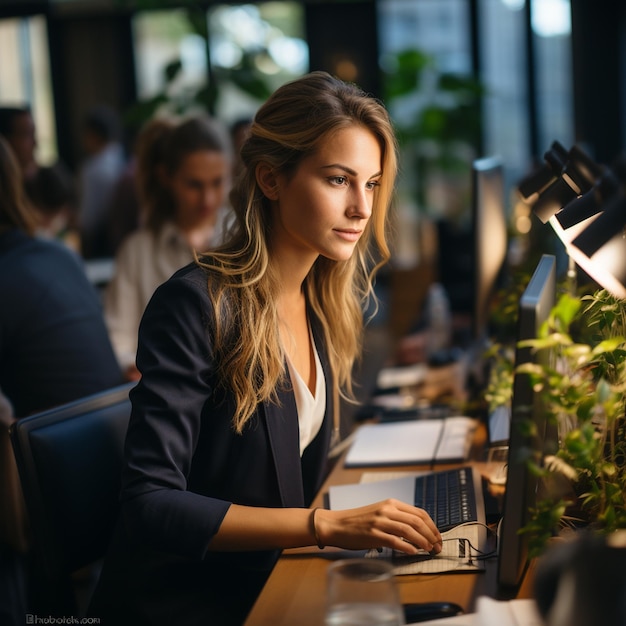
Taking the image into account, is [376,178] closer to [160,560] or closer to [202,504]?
[202,504]

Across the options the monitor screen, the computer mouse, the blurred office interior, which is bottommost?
the computer mouse

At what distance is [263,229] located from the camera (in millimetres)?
1703

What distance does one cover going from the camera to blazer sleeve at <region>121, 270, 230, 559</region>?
1.39 m

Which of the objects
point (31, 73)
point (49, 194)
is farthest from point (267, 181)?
point (31, 73)

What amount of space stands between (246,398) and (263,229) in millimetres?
340

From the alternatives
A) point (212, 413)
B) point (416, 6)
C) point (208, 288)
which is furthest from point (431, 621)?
point (416, 6)

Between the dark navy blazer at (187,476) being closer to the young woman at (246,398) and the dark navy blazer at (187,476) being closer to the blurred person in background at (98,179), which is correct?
the young woman at (246,398)

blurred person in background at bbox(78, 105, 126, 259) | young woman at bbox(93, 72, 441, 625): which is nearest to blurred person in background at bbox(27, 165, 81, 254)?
blurred person in background at bbox(78, 105, 126, 259)

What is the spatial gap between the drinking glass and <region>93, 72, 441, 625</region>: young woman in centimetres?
37

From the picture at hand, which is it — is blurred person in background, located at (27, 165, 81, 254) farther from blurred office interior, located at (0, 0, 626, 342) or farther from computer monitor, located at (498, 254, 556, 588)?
computer monitor, located at (498, 254, 556, 588)

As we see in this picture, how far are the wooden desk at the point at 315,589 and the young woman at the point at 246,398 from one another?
5 cm

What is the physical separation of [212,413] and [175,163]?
178 cm

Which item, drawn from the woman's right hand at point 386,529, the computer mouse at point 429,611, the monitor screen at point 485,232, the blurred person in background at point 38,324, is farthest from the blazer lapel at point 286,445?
the monitor screen at point 485,232

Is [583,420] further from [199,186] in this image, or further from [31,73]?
[31,73]
